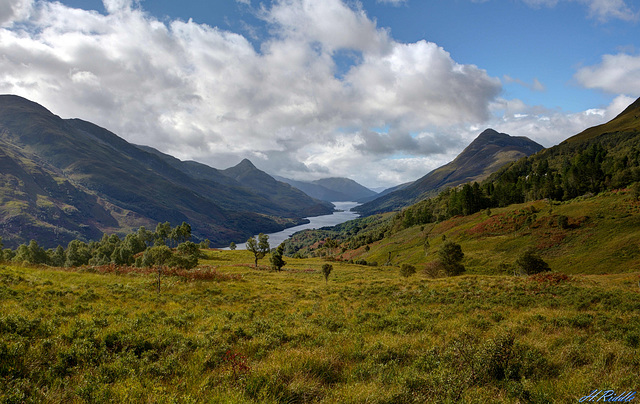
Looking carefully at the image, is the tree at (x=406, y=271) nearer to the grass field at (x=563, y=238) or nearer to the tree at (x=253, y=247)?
the grass field at (x=563, y=238)

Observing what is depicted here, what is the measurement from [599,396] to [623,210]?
87483mm

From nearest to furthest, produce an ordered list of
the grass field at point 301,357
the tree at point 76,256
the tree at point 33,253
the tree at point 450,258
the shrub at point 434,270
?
the grass field at point 301,357
the shrub at point 434,270
the tree at point 450,258
the tree at point 33,253
the tree at point 76,256

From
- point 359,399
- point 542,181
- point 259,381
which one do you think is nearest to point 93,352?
point 259,381

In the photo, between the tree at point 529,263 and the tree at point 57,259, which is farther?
the tree at point 57,259

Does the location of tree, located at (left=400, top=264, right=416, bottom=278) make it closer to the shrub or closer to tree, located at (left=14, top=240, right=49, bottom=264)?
the shrub

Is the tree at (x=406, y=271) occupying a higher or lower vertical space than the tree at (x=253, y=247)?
lower

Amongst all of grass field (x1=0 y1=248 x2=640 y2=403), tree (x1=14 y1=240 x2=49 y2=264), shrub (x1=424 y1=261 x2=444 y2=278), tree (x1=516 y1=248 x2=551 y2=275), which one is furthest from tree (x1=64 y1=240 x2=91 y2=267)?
tree (x1=516 y1=248 x2=551 y2=275)

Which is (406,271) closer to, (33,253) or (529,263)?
(529,263)

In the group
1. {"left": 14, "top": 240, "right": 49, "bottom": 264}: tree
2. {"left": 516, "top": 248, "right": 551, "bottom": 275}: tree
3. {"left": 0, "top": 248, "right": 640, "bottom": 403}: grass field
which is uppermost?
{"left": 0, "top": 248, "right": 640, "bottom": 403}: grass field

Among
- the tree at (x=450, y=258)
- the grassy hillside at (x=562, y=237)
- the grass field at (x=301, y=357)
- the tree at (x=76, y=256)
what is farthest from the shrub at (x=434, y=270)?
the tree at (x=76, y=256)

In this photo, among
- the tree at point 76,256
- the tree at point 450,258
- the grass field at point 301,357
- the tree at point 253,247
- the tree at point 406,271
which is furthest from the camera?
the tree at point 76,256

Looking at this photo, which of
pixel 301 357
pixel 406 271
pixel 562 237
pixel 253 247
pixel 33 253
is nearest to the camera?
pixel 301 357

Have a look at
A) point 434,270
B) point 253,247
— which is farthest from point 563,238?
point 253,247

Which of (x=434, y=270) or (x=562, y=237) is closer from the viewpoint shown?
(x=434, y=270)
